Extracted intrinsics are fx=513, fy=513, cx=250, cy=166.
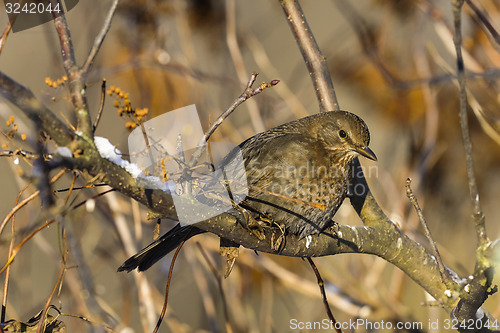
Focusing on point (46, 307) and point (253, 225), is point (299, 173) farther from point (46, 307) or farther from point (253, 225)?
point (46, 307)

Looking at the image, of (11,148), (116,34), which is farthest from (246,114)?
(11,148)

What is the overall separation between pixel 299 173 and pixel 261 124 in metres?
1.42

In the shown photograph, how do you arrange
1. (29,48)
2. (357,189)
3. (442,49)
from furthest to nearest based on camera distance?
(442,49)
(29,48)
(357,189)

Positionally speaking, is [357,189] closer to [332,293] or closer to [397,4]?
[332,293]

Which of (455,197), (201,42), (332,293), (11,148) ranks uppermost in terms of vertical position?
(201,42)

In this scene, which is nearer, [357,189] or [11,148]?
[11,148]

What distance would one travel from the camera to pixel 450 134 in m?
5.57

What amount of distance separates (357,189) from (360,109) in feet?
9.04

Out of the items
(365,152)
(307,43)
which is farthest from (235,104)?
(365,152)

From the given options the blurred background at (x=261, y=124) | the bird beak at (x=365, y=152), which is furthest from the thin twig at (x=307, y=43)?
the blurred background at (x=261, y=124)

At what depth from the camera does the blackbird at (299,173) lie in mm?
2859

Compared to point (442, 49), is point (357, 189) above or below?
below

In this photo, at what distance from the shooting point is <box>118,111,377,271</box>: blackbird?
9.38 ft

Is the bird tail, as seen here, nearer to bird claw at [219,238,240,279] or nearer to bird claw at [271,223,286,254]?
→ bird claw at [219,238,240,279]
